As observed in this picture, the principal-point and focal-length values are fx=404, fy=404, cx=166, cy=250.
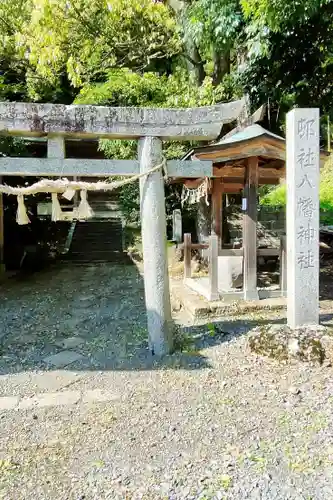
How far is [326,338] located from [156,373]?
195cm

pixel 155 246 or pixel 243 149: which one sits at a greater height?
pixel 243 149

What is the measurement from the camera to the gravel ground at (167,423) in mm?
2668

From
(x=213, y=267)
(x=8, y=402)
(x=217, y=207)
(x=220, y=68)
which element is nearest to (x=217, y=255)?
(x=213, y=267)

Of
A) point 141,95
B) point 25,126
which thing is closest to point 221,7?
point 141,95

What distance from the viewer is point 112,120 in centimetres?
465

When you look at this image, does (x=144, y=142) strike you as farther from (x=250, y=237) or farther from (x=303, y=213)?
(x=250, y=237)

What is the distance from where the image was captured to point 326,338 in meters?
4.54

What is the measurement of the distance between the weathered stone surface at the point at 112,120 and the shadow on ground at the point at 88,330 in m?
2.68

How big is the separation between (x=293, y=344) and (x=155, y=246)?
1.94 m

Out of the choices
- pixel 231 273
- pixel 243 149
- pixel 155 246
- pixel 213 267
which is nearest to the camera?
pixel 155 246

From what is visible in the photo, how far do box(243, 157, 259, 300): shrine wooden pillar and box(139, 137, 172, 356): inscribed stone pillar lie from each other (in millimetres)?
2412

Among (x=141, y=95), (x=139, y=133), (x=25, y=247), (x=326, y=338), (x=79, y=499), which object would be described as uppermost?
(x=141, y=95)

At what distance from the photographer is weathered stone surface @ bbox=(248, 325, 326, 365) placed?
14.6ft

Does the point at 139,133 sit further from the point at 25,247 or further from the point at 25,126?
the point at 25,247
